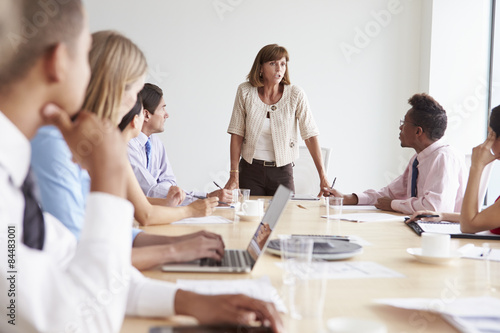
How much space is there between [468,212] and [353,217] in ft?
1.76

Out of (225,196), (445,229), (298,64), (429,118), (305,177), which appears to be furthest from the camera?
(298,64)

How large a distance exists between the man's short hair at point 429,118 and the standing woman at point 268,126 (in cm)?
89

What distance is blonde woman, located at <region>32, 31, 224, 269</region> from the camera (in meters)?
1.33

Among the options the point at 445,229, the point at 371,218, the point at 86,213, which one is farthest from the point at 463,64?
the point at 86,213

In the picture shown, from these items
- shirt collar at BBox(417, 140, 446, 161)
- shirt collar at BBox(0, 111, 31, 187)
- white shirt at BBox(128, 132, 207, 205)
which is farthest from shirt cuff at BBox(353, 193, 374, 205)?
shirt collar at BBox(0, 111, 31, 187)

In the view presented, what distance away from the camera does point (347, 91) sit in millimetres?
5402

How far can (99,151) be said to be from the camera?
0.89 m

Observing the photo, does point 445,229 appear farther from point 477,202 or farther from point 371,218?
point 371,218

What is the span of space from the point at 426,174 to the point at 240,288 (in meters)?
2.01

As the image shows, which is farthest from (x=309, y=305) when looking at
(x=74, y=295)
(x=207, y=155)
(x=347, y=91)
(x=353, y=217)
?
(x=347, y=91)

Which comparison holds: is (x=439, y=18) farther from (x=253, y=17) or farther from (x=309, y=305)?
(x=309, y=305)

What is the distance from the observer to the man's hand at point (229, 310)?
89 centimetres

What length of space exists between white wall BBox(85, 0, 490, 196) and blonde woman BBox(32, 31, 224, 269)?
12.1 ft

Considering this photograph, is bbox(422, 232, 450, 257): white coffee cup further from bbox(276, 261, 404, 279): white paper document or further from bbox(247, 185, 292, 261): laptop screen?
bbox(247, 185, 292, 261): laptop screen
